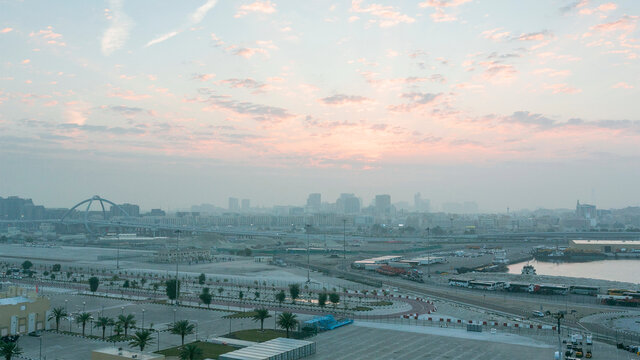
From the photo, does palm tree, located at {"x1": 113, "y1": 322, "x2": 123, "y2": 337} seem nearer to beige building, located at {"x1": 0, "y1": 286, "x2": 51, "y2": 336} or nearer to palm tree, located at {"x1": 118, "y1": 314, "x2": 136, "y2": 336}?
palm tree, located at {"x1": 118, "y1": 314, "x2": 136, "y2": 336}

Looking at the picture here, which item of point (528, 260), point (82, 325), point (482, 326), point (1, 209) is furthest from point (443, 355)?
point (1, 209)

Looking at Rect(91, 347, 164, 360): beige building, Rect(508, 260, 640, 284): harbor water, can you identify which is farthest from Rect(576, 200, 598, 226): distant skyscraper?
Rect(91, 347, 164, 360): beige building

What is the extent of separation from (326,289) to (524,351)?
1667 centimetres

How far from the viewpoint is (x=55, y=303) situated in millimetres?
26000

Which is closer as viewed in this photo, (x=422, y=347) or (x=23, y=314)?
(x=422, y=347)

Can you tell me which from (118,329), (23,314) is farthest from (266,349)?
(23,314)

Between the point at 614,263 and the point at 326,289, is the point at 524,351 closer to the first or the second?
the point at 326,289

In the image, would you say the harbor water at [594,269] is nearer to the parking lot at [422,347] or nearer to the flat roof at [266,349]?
the parking lot at [422,347]

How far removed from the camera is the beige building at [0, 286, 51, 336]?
18750 millimetres

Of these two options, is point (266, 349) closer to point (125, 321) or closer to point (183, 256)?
point (125, 321)

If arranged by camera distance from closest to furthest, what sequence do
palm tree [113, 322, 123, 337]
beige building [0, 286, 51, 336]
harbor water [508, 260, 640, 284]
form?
beige building [0, 286, 51, 336]
palm tree [113, 322, 123, 337]
harbor water [508, 260, 640, 284]

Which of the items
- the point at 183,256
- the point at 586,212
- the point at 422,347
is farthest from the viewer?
the point at 586,212

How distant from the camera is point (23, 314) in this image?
1945 centimetres

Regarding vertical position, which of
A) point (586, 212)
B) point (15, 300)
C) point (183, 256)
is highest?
point (586, 212)
